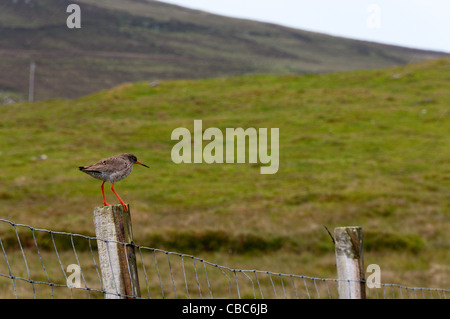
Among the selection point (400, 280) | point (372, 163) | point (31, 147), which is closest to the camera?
point (400, 280)

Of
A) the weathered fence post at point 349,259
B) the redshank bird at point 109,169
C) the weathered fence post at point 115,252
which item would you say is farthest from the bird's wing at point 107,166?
the weathered fence post at point 349,259

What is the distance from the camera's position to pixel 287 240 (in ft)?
90.7

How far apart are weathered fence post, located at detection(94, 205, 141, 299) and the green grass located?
62.0 ft

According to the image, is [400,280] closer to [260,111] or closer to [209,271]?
[209,271]

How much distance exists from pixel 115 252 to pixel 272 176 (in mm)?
35243

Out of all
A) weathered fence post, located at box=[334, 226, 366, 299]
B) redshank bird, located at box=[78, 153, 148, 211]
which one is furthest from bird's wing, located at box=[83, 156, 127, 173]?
weathered fence post, located at box=[334, 226, 366, 299]

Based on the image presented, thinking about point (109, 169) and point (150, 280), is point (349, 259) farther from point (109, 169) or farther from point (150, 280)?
point (150, 280)

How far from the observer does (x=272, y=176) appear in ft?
134

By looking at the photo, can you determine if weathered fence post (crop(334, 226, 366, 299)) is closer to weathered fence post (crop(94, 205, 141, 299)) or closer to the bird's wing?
the bird's wing

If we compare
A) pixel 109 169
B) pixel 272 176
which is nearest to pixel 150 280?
pixel 109 169

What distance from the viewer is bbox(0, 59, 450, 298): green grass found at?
27375mm

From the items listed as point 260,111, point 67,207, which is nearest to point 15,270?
point 67,207

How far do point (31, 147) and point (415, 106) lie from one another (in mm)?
34992

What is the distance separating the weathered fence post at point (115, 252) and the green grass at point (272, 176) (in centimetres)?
1890
